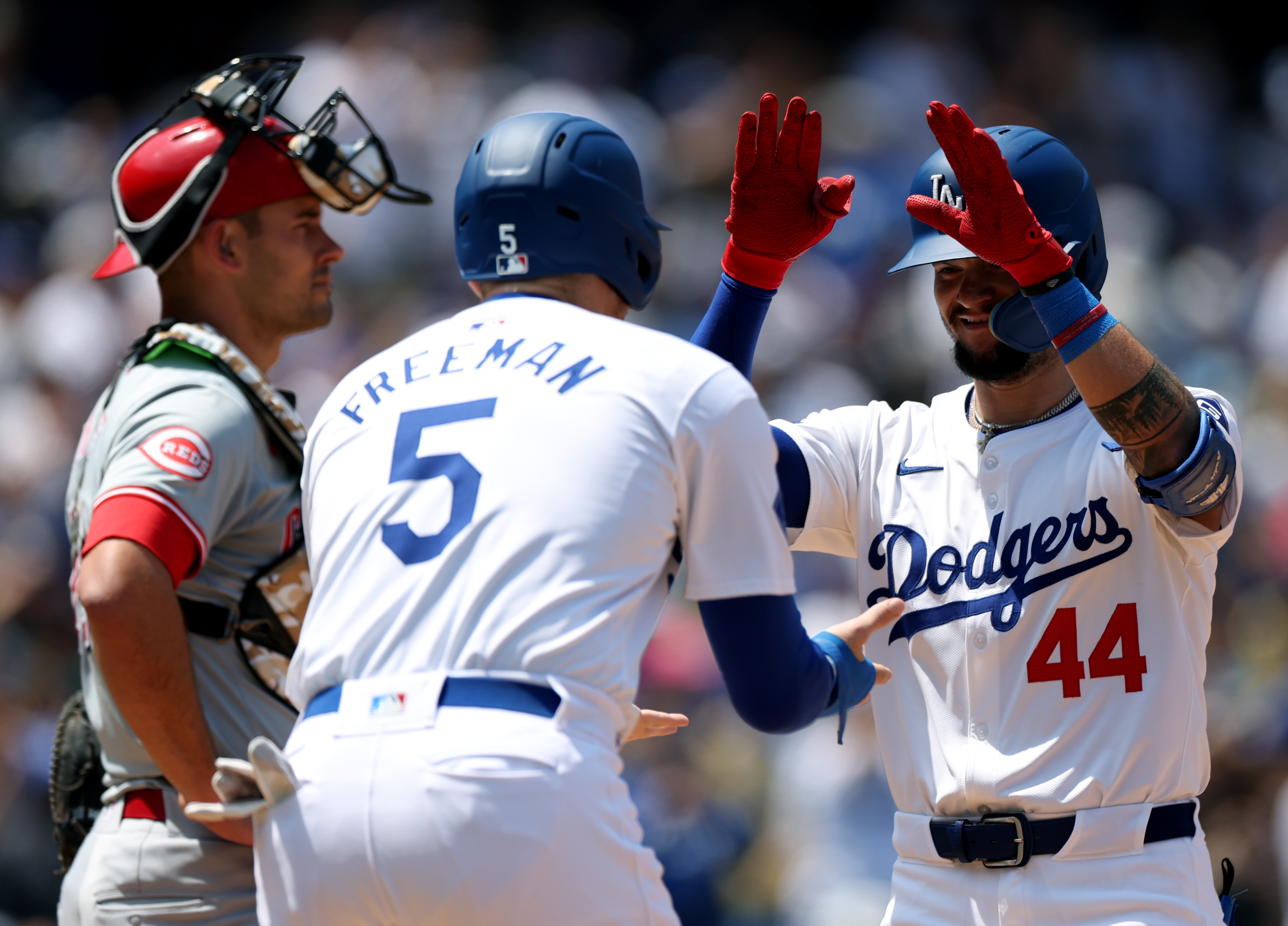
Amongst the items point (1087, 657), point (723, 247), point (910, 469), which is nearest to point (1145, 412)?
point (1087, 657)

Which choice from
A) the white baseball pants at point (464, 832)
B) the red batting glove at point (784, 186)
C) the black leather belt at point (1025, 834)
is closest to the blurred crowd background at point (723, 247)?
the black leather belt at point (1025, 834)

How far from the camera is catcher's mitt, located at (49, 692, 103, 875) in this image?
12.3ft

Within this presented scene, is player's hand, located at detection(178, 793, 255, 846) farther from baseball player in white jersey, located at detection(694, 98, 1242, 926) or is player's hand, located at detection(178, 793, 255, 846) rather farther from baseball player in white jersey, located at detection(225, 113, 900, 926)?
baseball player in white jersey, located at detection(694, 98, 1242, 926)

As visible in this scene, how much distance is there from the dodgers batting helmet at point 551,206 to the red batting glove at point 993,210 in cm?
72

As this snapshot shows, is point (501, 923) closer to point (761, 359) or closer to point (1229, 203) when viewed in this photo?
point (761, 359)

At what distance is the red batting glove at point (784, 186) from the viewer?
374 centimetres

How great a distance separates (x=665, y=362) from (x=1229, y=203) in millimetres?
10564

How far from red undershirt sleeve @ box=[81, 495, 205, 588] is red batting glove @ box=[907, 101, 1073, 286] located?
1944mm

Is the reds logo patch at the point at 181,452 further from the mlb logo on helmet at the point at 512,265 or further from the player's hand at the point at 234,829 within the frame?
the mlb logo on helmet at the point at 512,265

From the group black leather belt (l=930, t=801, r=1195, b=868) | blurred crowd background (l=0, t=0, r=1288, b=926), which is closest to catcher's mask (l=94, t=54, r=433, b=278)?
black leather belt (l=930, t=801, r=1195, b=868)

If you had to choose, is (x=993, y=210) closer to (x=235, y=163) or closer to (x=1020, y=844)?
(x=1020, y=844)

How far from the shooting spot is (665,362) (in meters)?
2.73

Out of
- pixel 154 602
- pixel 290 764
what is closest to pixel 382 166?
pixel 154 602

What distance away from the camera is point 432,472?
268 cm
